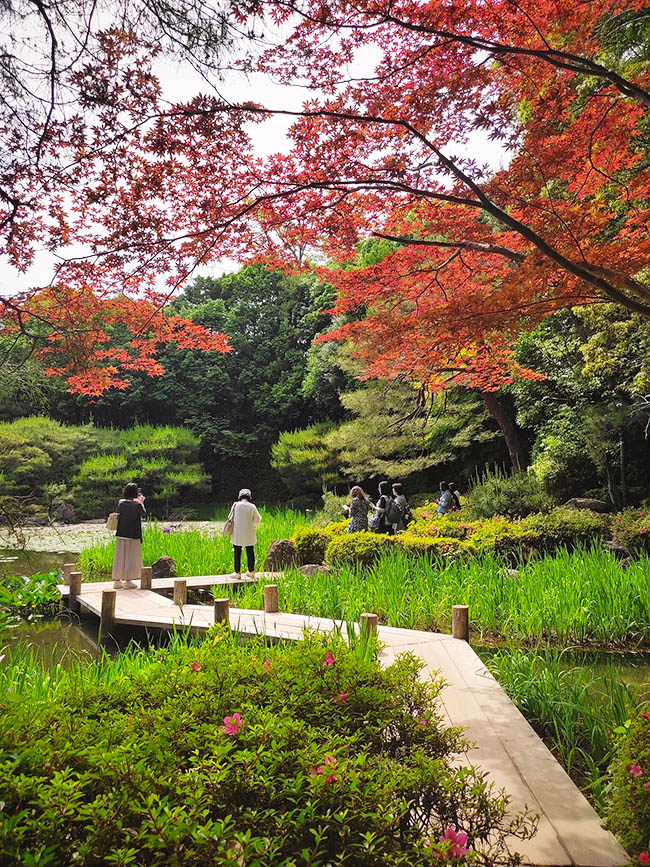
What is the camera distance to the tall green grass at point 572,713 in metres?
2.66

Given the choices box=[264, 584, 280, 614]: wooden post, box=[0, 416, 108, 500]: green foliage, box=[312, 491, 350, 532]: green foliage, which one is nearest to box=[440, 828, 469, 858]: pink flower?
Answer: box=[264, 584, 280, 614]: wooden post

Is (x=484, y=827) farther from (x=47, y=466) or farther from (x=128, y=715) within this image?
(x=47, y=466)

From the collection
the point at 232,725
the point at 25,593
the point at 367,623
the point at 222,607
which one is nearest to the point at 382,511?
the point at 222,607

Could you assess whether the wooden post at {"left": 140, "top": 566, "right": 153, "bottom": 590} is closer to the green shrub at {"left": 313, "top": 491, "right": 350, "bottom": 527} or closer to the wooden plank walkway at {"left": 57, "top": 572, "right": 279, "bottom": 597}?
the wooden plank walkway at {"left": 57, "top": 572, "right": 279, "bottom": 597}

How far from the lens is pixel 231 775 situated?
1.43 m

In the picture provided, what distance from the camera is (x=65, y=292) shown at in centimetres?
368

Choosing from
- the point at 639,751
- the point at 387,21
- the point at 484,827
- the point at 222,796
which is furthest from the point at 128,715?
the point at 387,21

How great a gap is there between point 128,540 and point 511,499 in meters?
6.13

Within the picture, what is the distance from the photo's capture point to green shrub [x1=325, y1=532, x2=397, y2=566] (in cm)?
642

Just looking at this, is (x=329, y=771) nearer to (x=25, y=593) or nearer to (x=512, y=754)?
(x=512, y=754)

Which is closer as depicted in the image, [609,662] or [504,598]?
[609,662]

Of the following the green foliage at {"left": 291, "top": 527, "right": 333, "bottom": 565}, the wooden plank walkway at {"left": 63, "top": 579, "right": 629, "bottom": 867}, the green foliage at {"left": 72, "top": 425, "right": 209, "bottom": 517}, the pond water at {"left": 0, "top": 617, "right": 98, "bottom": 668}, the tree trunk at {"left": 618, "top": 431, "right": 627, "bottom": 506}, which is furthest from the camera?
the green foliage at {"left": 72, "top": 425, "right": 209, "bottom": 517}

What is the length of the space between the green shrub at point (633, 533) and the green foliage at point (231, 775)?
218 inches

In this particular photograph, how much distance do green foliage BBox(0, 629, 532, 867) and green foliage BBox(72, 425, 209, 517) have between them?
13.6m
